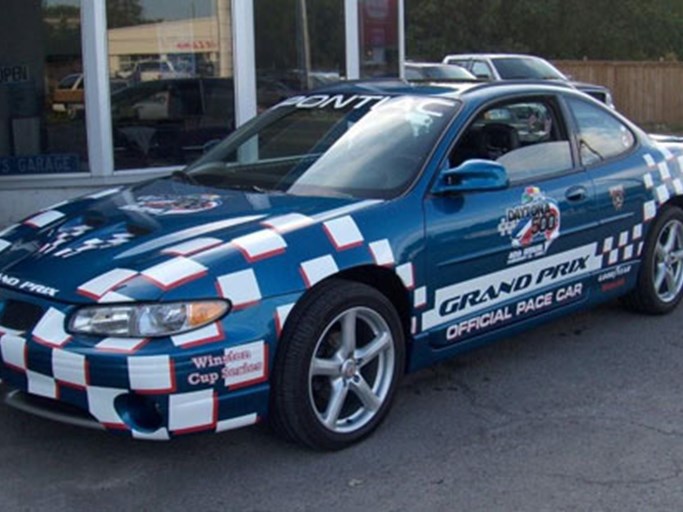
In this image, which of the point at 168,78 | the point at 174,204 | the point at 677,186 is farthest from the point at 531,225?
the point at 168,78

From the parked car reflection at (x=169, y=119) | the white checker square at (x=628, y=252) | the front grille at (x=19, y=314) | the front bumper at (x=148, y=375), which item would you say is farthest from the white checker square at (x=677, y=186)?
the parked car reflection at (x=169, y=119)

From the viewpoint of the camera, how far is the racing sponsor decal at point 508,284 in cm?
448

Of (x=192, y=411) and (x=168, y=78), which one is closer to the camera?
(x=192, y=411)

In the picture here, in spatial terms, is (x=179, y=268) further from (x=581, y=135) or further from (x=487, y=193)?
(x=581, y=135)

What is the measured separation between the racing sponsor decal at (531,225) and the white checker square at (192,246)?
1.53 m

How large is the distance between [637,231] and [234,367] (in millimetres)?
3063

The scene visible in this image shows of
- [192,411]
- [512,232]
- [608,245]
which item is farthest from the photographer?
[608,245]

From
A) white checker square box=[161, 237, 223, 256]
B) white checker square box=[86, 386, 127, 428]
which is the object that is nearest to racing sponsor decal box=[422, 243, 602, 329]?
white checker square box=[161, 237, 223, 256]

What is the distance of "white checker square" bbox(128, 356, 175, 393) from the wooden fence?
2097cm

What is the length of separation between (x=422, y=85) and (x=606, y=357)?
185 cm

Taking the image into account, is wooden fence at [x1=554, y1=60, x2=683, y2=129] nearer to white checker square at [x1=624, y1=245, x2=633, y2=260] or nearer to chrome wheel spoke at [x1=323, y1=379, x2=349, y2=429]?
white checker square at [x1=624, y1=245, x2=633, y2=260]

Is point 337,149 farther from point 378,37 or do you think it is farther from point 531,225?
point 378,37

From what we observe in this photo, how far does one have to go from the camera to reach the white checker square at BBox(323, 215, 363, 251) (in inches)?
160

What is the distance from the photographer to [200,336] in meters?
3.59
